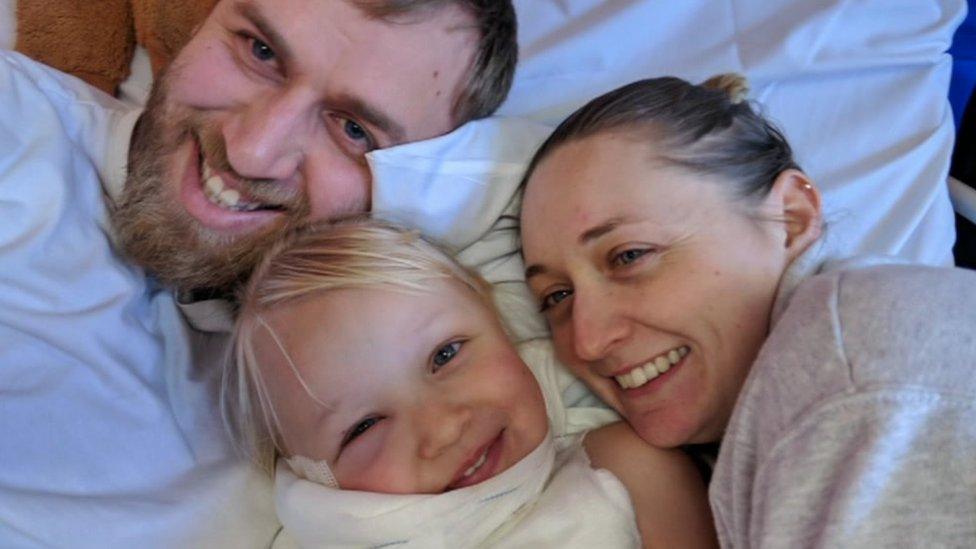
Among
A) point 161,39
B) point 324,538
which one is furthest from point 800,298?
point 161,39

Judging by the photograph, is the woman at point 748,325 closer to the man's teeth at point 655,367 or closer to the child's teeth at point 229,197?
the man's teeth at point 655,367

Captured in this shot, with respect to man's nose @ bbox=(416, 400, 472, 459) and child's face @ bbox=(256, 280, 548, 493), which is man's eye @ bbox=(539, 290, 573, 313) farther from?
man's nose @ bbox=(416, 400, 472, 459)

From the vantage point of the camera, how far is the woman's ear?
1225 mm

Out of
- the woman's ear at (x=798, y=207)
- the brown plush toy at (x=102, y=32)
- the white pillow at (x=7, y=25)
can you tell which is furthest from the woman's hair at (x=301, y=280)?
the white pillow at (x=7, y=25)

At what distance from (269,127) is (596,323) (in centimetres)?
57

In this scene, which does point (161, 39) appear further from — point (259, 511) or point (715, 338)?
point (715, 338)

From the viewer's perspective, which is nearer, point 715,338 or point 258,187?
point 715,338

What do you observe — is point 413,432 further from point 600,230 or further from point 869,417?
point 869,417

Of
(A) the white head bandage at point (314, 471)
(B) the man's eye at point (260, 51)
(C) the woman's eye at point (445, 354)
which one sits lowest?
(A) the white head bandage at point (314, 471)

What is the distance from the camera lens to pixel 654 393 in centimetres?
118

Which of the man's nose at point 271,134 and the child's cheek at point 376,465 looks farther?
the man's nose at point 271,134

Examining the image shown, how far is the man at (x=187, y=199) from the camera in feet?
4.00

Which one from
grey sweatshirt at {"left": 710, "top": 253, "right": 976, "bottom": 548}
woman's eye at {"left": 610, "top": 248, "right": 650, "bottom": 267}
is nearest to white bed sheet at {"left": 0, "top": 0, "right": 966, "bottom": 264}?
woman's eye at {"left": 610, "top": 248, "right": 650, "bottom": 267}

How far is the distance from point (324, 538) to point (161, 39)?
3.65ft
